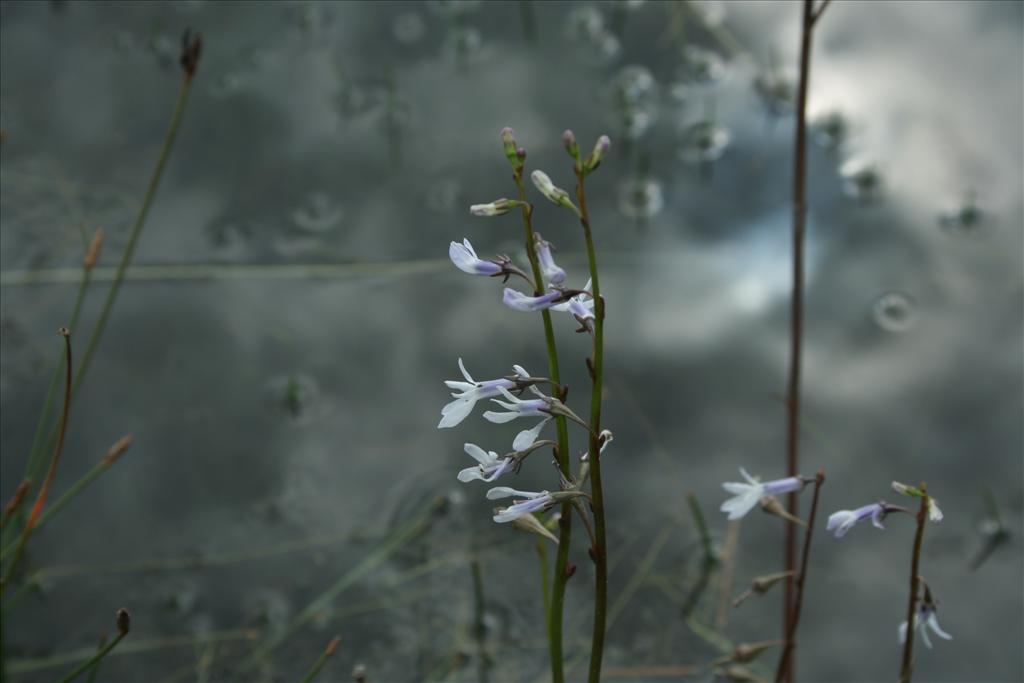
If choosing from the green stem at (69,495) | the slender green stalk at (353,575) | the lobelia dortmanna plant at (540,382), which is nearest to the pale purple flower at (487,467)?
the lobelia dortmanna plant at (540,382)

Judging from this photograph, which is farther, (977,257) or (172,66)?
(172,66)

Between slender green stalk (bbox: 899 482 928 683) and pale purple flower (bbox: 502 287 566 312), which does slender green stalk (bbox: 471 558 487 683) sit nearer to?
slender green stalk (bbox: 899 482 928 683)

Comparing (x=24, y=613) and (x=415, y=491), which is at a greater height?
(x=415, y=491)

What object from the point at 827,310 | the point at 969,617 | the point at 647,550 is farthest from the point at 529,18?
the point at 969,617

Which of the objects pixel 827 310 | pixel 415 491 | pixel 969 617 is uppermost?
pixel 827 310

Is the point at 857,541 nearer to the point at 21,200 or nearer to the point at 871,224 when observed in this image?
the point at 871,224

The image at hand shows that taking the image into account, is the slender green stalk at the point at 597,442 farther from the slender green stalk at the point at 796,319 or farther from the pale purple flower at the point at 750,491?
the slender green stalk at the point at 796,319
